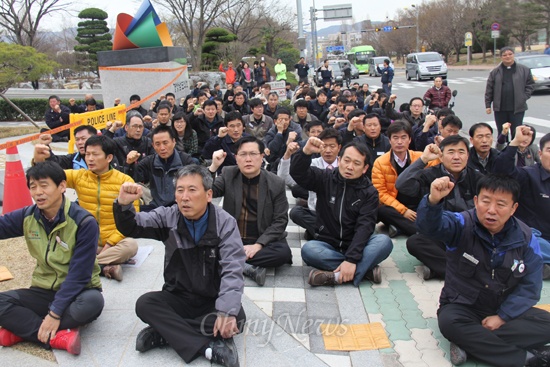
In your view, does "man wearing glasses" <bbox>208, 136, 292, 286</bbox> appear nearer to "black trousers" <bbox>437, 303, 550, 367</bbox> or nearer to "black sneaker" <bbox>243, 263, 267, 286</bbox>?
"black sneaker" <bbox>243, 263, 267, 286</bbox>

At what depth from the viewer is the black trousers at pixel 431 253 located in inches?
178

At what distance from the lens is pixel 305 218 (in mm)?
5398

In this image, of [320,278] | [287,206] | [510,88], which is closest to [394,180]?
[287,206]

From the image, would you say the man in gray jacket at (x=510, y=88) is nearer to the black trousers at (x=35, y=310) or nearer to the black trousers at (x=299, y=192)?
the black trousers at (x=299, y=192)

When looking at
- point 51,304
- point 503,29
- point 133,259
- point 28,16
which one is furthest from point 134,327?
point 503,29

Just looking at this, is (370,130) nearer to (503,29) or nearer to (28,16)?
(28,16)

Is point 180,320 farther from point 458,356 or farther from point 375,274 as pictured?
point 375,274

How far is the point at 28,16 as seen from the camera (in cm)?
2927

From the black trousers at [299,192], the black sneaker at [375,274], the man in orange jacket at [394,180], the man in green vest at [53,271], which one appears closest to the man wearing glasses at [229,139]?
the black trousers at [299,192]

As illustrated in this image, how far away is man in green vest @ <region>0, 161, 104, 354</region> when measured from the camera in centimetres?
335

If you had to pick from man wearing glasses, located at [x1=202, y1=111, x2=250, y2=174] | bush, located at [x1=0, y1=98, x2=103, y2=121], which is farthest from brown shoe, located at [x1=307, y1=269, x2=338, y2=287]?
bush, located at [x1=0, y1=98, x2=103, y2=121]

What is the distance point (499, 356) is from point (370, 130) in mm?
3880

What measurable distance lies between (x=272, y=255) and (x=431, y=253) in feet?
4.85

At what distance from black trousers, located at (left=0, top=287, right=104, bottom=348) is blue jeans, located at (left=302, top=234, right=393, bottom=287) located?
6.25ft
